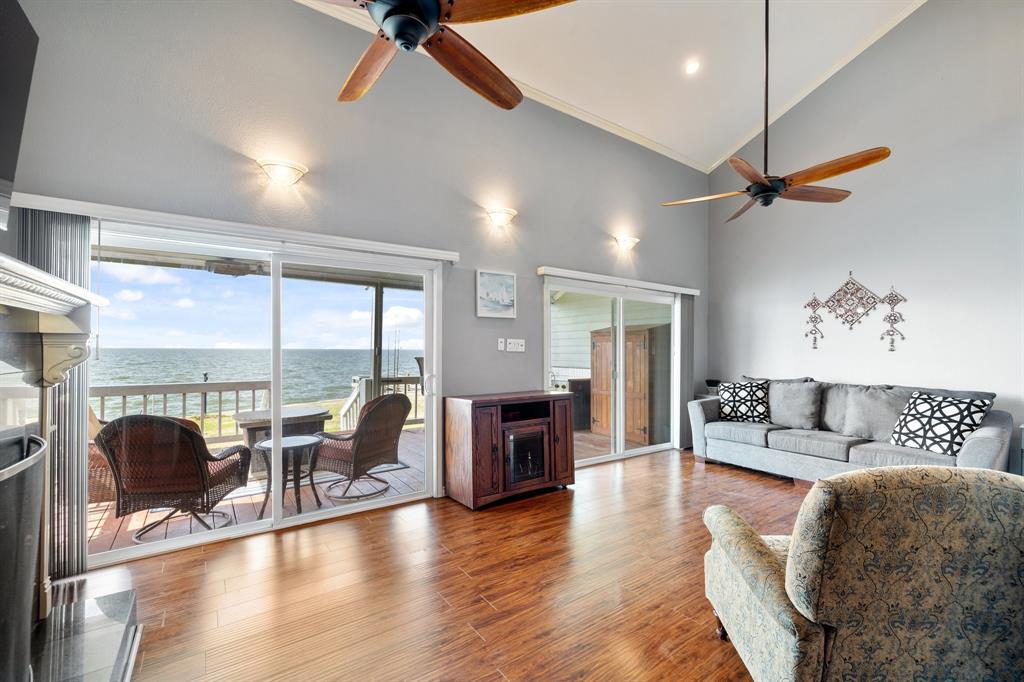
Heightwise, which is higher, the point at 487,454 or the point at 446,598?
the point at 487,454

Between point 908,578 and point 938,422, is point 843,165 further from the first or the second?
point 908,578

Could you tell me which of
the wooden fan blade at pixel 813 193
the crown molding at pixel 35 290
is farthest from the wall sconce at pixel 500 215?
the crown molding at pixel 35 290

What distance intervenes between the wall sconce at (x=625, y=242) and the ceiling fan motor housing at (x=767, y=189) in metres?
1.97

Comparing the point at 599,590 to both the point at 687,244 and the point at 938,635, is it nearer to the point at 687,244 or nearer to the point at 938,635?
the point at 938,635

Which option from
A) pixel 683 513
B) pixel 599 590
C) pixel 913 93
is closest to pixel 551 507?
pixel 683 513

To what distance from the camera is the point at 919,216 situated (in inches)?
169

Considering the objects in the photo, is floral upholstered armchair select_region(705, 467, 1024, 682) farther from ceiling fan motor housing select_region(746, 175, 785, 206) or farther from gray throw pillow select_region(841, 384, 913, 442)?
gray throw pillow select_region(841, 384, 913, 442)

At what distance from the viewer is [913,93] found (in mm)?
4312

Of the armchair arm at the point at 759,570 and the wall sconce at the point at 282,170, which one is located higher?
the wall sconce at the point at 282,170

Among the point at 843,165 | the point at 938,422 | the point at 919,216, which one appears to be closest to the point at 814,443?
the point at 938,422

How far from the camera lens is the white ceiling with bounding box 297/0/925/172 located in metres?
3.65

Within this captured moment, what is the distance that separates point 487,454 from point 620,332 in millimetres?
2391

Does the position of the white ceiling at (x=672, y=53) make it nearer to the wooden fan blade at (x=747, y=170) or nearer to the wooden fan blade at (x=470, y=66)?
the wooden fan blade at (x=747, y=170)

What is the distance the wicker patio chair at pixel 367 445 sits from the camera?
11.2 ft
